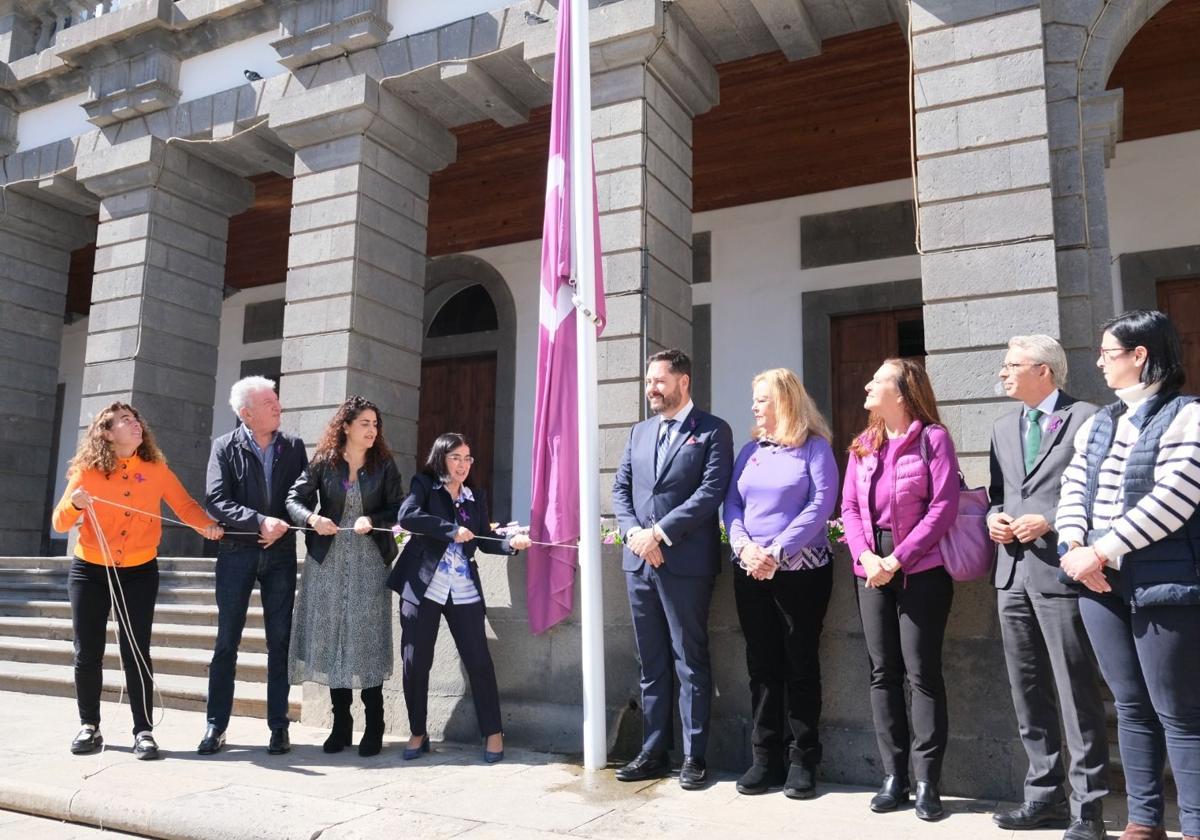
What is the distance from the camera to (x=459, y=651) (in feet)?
17.8

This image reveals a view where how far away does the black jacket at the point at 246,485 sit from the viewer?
17.5 ft

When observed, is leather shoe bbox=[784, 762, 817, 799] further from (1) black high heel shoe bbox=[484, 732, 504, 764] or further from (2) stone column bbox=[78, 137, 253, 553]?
(2) stone column bbox=[78, 137, 253, 553]

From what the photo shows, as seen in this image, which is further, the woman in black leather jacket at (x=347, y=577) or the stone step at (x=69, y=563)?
the stone step at (x=69, y=563)

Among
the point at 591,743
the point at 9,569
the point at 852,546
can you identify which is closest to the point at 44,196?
the point at 9,569

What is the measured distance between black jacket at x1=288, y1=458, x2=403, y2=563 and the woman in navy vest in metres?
3.58

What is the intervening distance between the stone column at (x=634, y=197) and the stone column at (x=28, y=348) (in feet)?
25.2

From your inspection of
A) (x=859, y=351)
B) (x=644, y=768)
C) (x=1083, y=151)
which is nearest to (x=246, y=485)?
(x=644, y=768)

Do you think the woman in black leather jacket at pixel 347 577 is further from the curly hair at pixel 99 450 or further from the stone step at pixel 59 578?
the stone step at pixel 59 578

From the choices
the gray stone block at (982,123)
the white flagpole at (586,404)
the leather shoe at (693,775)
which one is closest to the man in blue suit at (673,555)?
the leather shoe at (693,775)

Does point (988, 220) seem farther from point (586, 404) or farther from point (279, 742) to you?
point (279, 742)

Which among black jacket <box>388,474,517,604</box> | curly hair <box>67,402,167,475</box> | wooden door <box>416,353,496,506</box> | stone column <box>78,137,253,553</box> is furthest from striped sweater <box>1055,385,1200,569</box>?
stone column <box>78,137,253,553</box>

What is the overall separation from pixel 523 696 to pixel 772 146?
6.85 meters

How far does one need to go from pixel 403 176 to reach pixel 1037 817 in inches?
317

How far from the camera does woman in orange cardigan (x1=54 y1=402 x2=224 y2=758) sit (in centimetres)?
524
